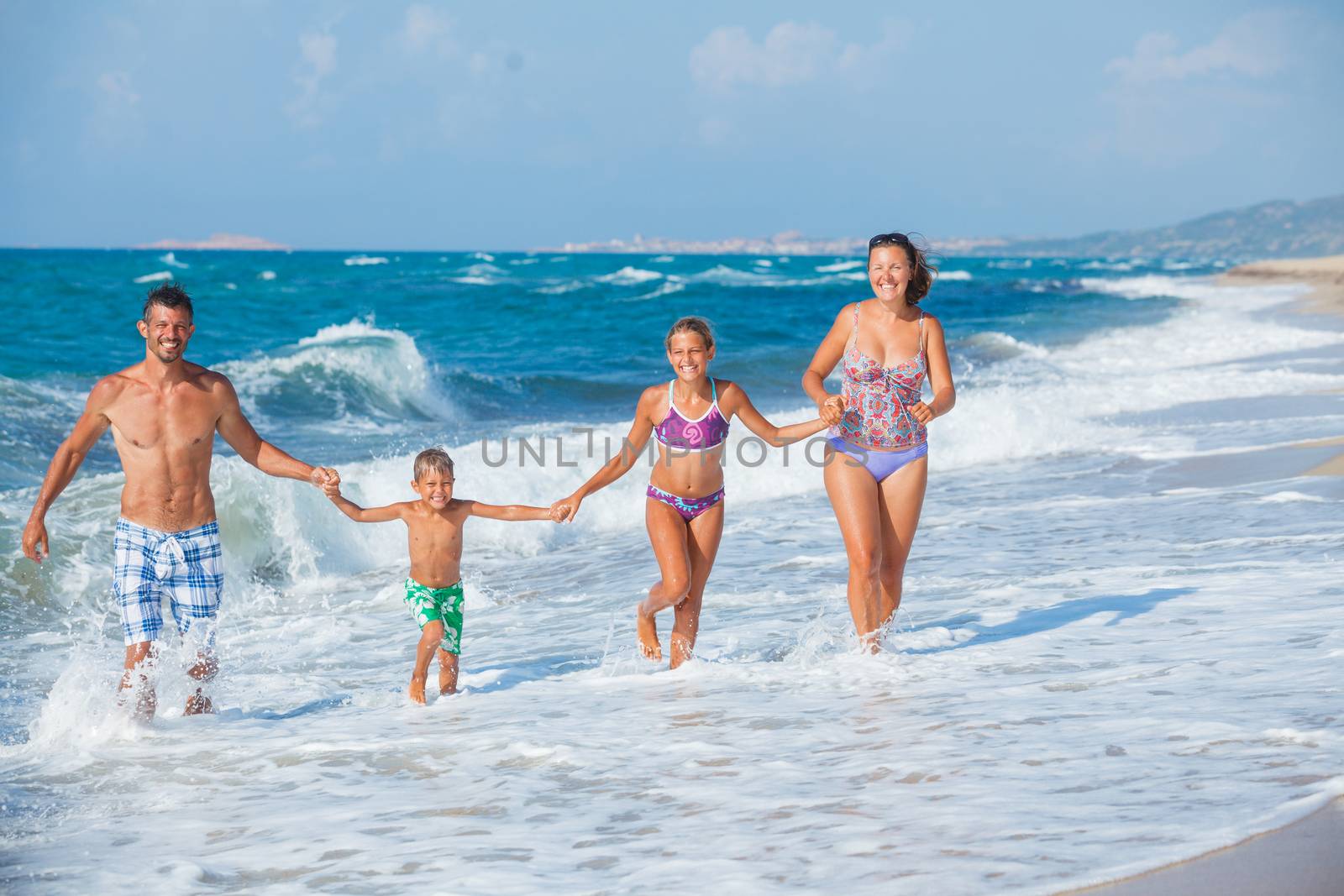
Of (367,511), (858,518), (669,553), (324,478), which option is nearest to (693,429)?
(669,553)

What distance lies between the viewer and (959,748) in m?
4.31

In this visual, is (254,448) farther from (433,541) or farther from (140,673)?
(140,673)

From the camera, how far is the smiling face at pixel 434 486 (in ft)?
17.8

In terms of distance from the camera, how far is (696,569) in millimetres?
5672

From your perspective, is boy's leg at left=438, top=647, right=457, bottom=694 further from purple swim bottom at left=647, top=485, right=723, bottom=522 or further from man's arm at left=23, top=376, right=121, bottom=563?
man's arm at left=23, top=376, right=121, bottom=563

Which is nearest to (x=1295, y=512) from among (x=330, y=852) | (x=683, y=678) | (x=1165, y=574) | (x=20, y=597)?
(x=1165, y=574)

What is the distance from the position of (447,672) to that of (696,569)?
122cm

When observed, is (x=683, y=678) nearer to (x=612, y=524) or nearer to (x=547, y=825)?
(x=547, y=825)

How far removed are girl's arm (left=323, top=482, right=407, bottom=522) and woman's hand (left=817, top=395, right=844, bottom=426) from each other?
1.83m

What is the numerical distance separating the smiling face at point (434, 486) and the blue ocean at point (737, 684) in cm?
91

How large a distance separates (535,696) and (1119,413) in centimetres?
1103

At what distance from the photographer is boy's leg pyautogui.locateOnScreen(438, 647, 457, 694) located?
5.68 metres

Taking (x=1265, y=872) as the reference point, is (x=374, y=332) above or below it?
above

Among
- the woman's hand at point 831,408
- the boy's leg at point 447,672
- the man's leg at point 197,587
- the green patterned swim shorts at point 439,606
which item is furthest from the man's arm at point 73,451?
the woman's hand at point 831,408
